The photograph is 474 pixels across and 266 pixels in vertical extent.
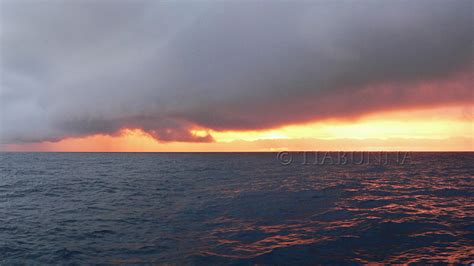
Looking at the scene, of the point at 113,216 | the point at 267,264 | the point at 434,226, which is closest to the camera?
the point at 267,264

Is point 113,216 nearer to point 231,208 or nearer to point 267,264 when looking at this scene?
point 231,208

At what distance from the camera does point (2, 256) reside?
1670 cm

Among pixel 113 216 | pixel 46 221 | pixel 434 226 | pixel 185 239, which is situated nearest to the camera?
pixel 185 239

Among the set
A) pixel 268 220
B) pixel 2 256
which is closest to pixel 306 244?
pixel 268 220

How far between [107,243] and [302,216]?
15.4 metres

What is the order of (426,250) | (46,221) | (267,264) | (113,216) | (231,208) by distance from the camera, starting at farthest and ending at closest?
(231,208)
(113,216)
(46,221)
(426,250)
(267,264)

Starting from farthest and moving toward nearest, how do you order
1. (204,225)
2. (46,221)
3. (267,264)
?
(46,221) → (204,225) → (267,264)

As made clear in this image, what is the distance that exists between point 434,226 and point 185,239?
18.0 m

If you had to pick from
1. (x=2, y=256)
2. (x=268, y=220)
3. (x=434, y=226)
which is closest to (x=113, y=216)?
(x=2, y=256)

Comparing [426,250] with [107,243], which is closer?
[426,250]

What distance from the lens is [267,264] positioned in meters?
15.2

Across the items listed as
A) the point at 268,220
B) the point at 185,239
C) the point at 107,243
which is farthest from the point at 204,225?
the point at 107,243

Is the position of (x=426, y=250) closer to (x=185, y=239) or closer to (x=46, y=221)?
(x=185, y=239)

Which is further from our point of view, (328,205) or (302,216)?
(328,205)
